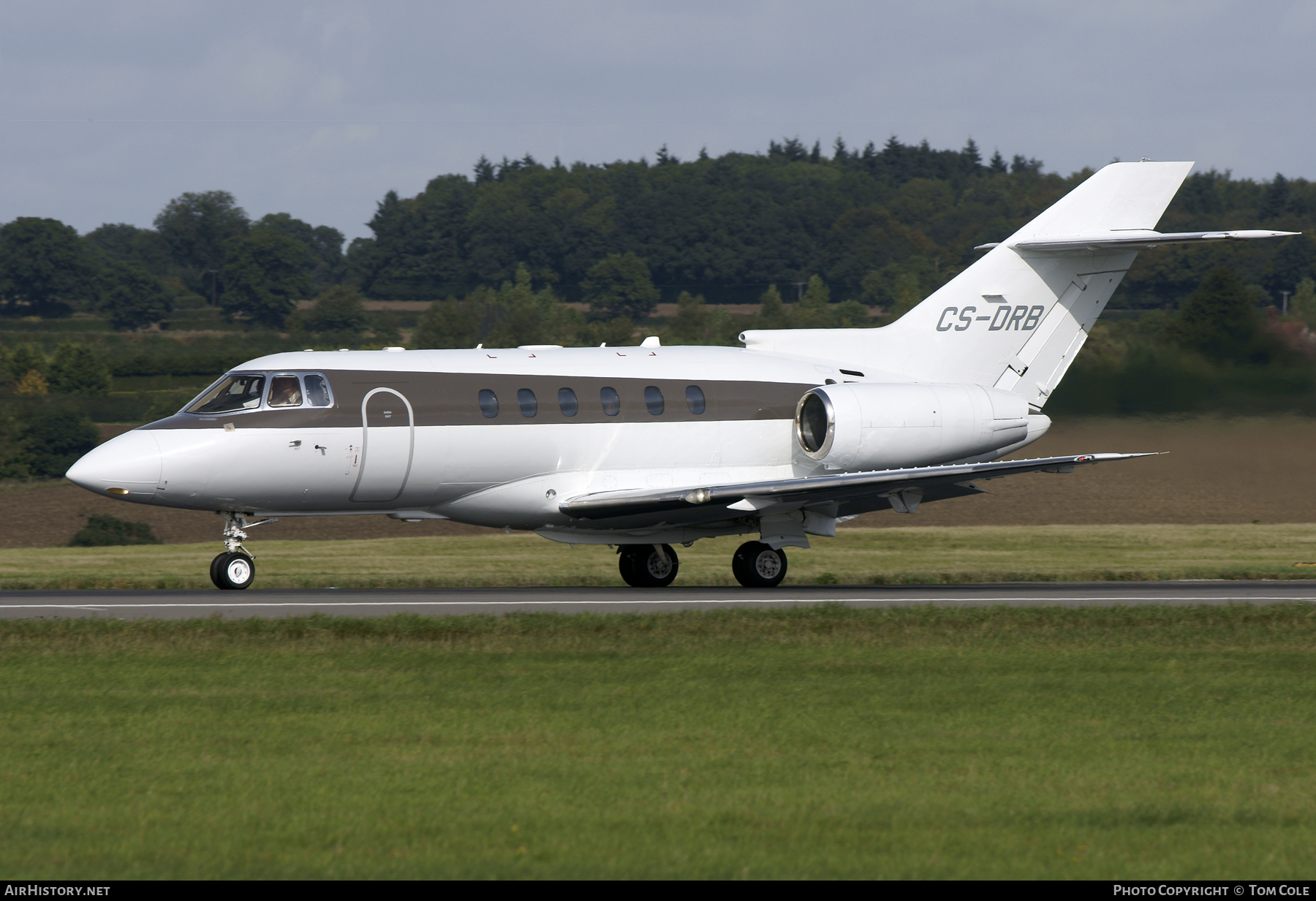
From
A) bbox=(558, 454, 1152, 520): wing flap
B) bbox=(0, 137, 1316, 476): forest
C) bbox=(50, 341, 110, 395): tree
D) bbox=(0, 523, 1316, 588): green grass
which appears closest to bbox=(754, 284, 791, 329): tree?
bbox=(0, 137, 1316, 476): forest

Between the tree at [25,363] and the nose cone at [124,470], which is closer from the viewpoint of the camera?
the nose cone at [124,470]

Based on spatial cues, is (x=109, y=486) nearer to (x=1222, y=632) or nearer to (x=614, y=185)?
(x=1222, y=632)

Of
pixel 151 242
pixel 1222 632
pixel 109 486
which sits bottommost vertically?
pixel 1222 632

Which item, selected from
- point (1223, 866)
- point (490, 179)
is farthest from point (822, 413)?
point (490, 179)

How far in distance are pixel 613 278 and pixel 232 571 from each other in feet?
389

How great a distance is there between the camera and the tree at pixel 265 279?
375 ft

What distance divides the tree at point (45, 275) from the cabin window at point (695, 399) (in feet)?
339

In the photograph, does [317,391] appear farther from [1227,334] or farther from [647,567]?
[1227,334]

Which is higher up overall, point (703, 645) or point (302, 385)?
point (302, 385)

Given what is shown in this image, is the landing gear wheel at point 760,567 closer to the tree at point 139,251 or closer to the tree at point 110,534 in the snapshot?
the tree at point 110,534

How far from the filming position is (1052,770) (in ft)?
33.8

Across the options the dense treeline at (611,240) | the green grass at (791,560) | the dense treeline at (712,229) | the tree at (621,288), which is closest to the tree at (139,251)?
the dense treeline at (611,240)

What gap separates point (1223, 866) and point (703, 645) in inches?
331

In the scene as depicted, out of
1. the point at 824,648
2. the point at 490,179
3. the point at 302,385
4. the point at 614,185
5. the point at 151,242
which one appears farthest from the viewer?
the point at 490,179
